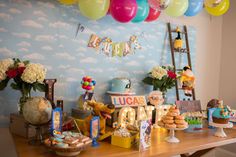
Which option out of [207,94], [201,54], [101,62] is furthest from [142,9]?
[207,94]

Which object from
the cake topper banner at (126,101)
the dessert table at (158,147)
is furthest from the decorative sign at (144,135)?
the cake topper banner at (126,101)

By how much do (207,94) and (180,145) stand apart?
1.86m

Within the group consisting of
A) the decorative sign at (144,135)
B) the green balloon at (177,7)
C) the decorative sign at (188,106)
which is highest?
the green balloon at (177,7)

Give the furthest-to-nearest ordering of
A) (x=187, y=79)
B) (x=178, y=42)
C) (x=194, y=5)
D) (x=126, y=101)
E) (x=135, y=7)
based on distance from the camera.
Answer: (x=178, y=42), (x=187, y=79), (x=194, y=5), (x=126, y=101), (x=135, y=7)

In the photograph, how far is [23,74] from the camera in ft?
5.94

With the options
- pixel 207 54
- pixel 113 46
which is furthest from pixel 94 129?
pixel 207 54

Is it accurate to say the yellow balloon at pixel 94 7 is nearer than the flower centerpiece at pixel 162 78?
Yes

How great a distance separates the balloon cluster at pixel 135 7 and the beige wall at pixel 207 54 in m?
0.85

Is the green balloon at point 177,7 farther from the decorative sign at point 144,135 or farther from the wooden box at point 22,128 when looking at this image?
the wooden box at point 22,128

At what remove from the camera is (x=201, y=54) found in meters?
3.35

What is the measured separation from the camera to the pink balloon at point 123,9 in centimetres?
202

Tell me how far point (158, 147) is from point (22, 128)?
37.0 inches

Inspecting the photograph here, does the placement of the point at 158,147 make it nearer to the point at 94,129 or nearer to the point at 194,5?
the point at 94,129

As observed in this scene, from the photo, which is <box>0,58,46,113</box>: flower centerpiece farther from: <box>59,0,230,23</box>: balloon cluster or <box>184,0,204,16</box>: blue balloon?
<box>184,0,204,16</box>: blue balloon
